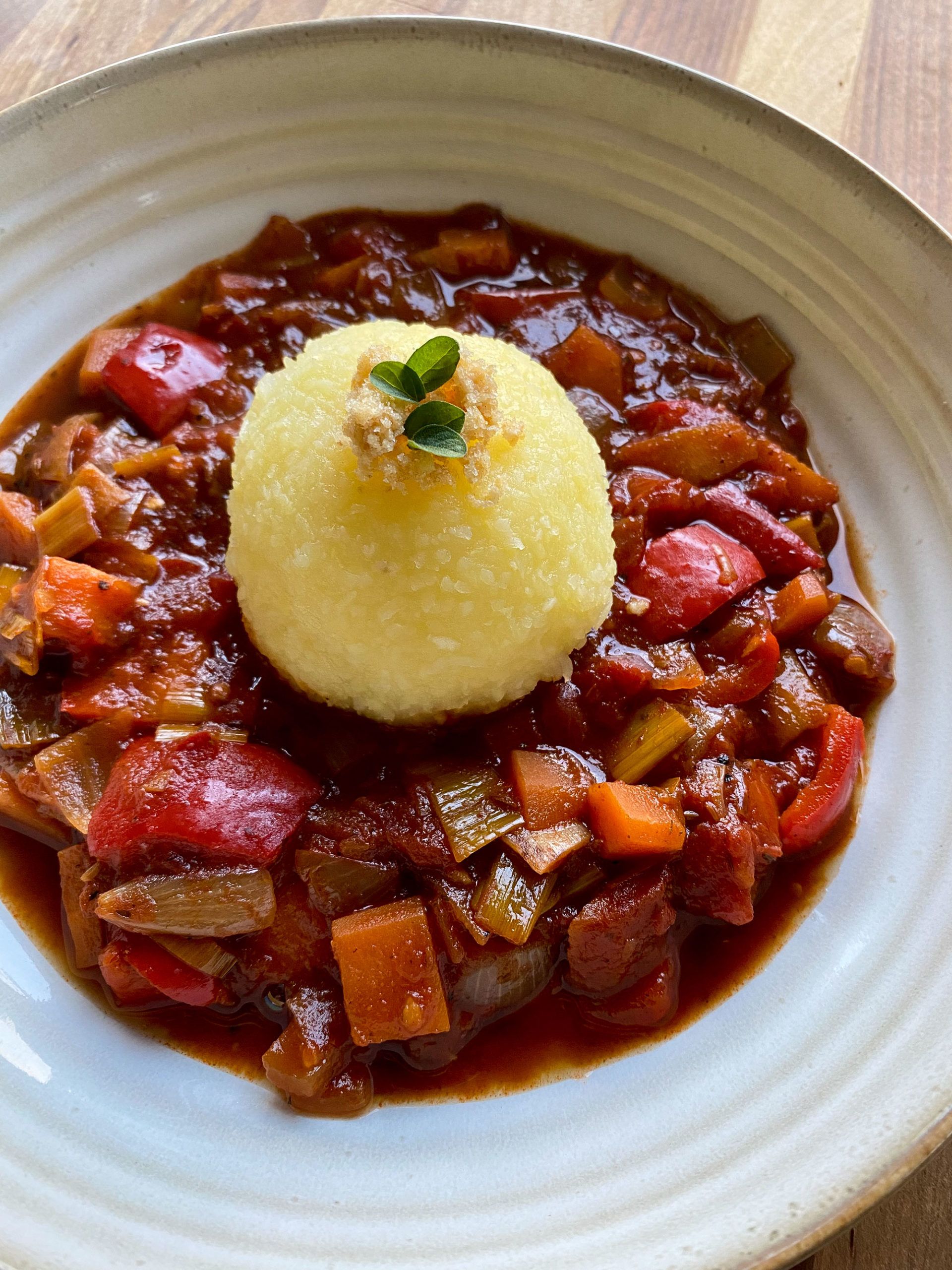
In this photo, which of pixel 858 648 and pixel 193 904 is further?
pixel 858 648

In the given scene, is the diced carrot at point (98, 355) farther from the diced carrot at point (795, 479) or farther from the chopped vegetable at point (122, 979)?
the diced carrot at point (795, 479)

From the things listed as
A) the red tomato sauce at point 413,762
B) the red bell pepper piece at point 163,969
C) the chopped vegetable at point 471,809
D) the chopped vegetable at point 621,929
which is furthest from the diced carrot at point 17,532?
the chopped vegetable at point 621,929

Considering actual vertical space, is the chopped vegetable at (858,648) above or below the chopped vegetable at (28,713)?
above

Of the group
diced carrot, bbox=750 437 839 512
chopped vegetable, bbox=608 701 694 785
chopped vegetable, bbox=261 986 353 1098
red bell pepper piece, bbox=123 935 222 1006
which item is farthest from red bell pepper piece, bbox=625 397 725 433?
red bell pepper piece, bbox=123 935 222 1006

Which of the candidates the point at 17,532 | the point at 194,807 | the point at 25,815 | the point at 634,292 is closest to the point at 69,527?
the point at 17,532

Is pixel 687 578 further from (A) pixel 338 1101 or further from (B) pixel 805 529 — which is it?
(A) pixel 338 1101

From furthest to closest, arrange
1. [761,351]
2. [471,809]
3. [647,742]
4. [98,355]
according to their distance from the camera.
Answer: [761,351] → [98,355] → [647,742] → [471,809]

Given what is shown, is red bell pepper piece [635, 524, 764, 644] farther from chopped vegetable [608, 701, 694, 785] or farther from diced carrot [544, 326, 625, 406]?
diced carrot [544, 326, 625, 406]
